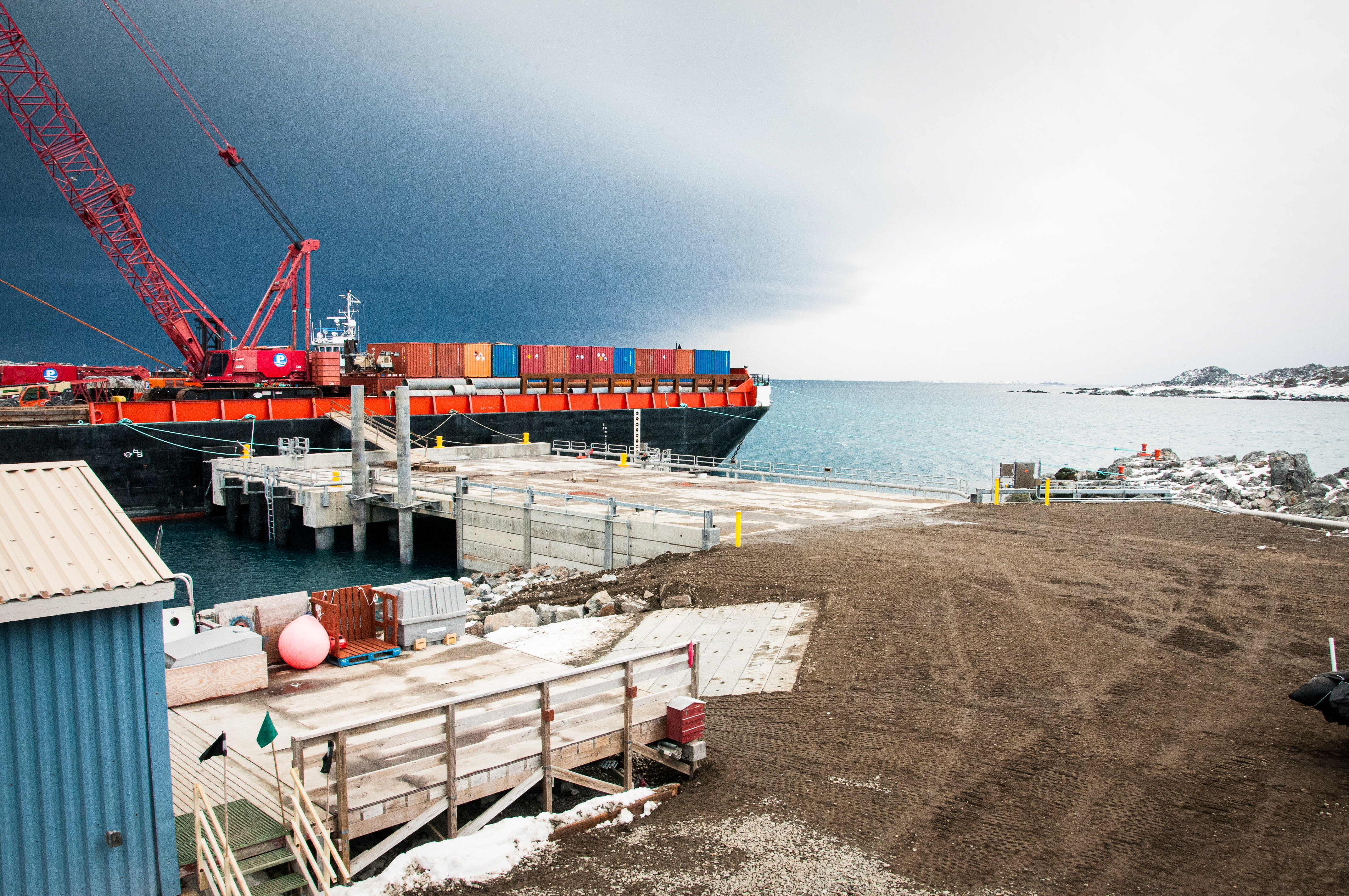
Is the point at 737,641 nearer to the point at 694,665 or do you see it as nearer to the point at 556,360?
the point at 694,665

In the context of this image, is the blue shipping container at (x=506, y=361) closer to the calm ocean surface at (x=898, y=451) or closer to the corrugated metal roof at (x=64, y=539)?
the calm ocean surface at (x=898, y=451)

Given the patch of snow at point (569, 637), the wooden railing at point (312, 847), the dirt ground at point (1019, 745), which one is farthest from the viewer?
the patch of snow at point (569, 637)

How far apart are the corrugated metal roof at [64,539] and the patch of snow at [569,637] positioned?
7.29m

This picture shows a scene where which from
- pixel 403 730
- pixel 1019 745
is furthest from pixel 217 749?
pixel 1019 745

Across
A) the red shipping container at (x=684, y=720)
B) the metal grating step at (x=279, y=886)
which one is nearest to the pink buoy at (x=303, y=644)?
the metal grating step at (x=279, y=886)

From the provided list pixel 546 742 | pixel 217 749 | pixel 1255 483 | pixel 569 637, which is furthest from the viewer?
pixel 1255 483

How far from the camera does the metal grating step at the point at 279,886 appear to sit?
263 inches

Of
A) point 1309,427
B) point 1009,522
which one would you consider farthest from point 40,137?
point 1309,427

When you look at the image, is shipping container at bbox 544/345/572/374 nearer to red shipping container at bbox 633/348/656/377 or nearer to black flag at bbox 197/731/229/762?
red shipping container at bbox 633/348/656/377

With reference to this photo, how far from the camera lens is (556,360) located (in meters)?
59.6

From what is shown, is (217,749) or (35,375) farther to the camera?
(35,375)

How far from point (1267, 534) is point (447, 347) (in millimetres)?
47004

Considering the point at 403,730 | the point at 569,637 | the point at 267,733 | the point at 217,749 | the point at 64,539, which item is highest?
the point at 64,539

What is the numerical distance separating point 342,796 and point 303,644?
16.8 ft
